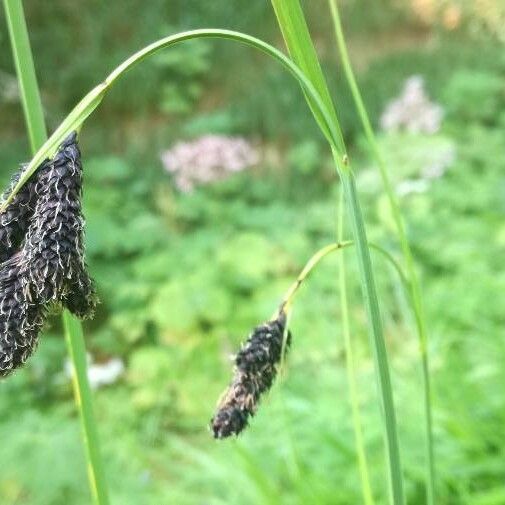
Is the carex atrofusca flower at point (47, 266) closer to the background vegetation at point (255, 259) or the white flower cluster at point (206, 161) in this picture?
the background vegetation at point (255, 259)

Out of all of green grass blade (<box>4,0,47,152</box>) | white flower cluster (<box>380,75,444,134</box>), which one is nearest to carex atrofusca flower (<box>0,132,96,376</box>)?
green grass blade (<box>4,0,47,152</box>)

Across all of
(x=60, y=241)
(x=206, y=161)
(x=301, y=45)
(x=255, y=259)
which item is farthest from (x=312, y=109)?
(x=206, y=161)

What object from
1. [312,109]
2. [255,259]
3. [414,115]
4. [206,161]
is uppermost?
[414,115]

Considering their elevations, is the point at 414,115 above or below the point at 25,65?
above

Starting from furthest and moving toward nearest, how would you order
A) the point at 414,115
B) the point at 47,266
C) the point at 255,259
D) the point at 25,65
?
the point at 414,115
the point at 255,259
the point at 25,65
the point at 47,266

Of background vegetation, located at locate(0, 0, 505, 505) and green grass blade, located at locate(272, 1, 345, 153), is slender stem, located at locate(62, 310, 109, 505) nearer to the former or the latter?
green grass blade, located at locate(272, 1, 345, 153)

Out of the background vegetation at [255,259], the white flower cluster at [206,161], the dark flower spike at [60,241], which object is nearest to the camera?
the dark flower spike at [60,241]

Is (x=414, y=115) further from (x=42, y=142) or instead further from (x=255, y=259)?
(x=42, y=142)

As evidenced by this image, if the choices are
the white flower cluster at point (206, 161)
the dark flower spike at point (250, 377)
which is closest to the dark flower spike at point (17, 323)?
the dark flower spike at point (250, 377)
